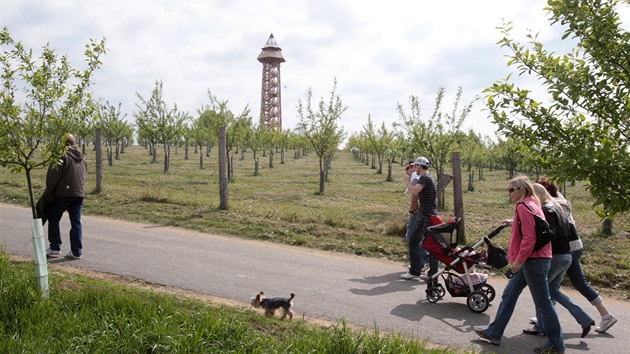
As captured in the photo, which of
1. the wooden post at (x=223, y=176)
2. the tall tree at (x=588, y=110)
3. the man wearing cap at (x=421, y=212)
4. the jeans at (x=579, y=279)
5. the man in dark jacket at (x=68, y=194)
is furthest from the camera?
the wooden post at (x=223, y=176)

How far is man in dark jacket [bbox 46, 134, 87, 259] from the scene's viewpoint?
24.5ft

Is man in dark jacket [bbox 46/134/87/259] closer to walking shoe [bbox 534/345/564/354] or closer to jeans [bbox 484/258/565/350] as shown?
jeans [bbox 484/258/565/350]

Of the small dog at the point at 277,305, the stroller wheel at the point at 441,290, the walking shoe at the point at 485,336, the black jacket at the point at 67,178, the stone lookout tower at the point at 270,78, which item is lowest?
the walking shoe at the point at 485,336

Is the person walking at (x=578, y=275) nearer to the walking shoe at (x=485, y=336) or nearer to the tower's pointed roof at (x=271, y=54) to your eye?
the walking shoe at (x=485, y=336)

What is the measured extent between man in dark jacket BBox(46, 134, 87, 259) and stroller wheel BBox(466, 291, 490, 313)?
6.33 meters

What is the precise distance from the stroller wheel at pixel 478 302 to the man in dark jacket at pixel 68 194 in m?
6.33

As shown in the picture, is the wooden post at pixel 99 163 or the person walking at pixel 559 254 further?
the wooden post at pixel 99 163

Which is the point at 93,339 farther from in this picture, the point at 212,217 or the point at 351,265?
the point at 212,217

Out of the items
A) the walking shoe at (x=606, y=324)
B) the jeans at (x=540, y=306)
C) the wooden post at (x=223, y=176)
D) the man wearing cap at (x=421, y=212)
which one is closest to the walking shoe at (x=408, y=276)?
the man wearing cap at (x=421, y=212)

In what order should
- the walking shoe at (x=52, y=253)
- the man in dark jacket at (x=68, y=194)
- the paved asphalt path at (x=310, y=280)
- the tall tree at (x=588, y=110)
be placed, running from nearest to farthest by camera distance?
the tall tree at (x=588, y=110)
the paved asphalt path at (x=310, y=280)
the man in dark jacket at (x=68, y=194)
the walking shoe at (x=52, y=253)

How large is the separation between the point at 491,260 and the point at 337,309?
201 centimetres

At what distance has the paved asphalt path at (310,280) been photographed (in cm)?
529

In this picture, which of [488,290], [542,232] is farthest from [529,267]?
[488,290]

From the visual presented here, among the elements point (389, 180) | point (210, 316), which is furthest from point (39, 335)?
point (389, 180)
